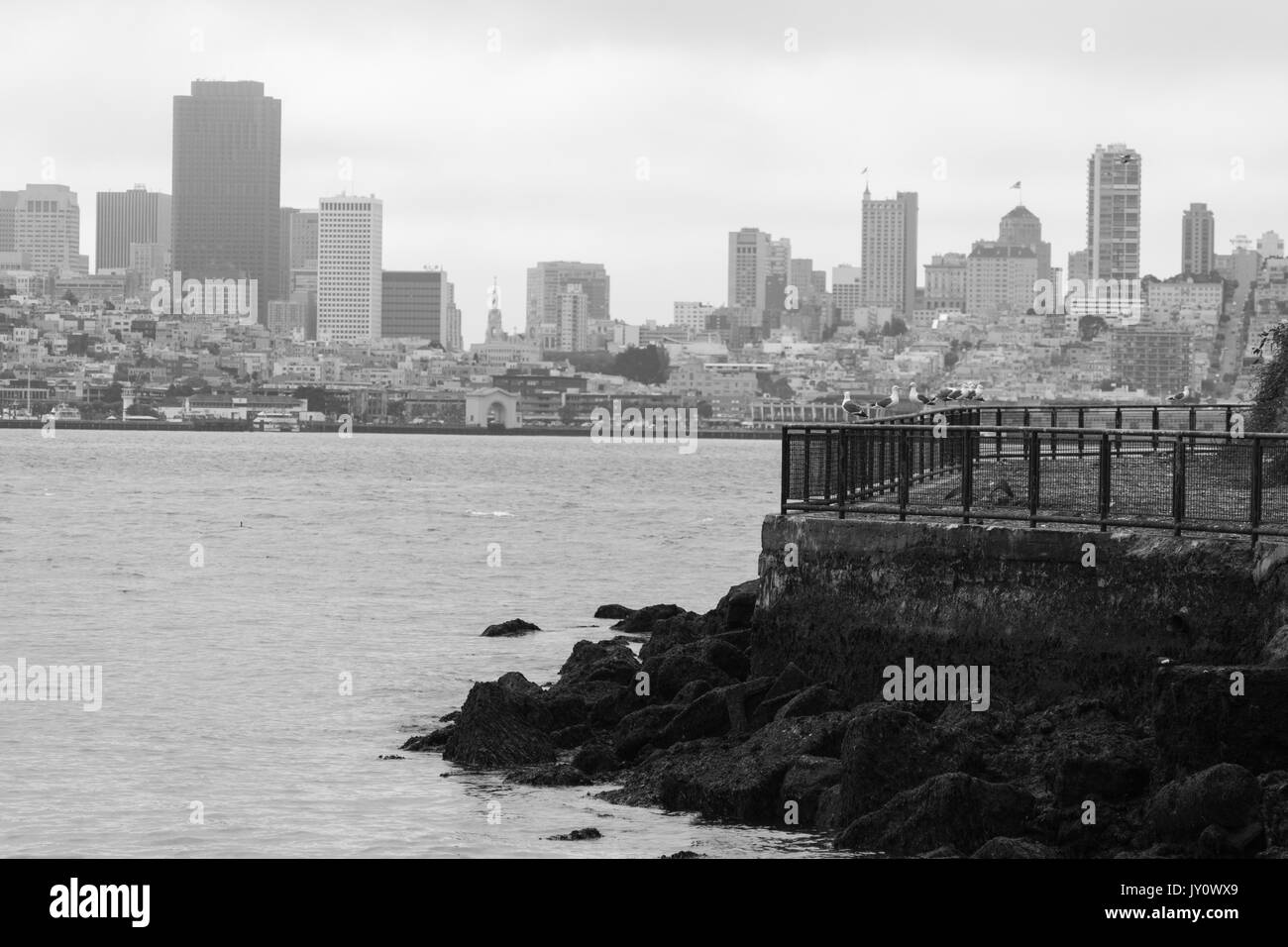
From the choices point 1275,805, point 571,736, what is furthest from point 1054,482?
point 1275,805

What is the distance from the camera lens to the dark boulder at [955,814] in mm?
14148

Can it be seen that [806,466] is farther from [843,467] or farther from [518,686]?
[518,686]

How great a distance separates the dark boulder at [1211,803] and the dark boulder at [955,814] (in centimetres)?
109

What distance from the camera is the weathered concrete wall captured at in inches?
636

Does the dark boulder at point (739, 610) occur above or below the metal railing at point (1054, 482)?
below

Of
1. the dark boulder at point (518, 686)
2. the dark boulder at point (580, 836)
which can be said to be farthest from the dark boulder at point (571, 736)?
the dark boulder at point (580, 836)

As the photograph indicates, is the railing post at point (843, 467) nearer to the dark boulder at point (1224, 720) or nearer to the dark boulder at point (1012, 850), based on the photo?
the dark boulder at point (1224, 720)

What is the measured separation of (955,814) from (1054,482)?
25.2 feet

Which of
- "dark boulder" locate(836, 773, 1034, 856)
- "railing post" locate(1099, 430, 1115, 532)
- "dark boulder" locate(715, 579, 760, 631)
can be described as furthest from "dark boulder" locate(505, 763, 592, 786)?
"railing post" locate(1099, 430, 1115, 532)

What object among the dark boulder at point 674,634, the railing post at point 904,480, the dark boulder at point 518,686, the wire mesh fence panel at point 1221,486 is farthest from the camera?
the dark boulder at point 674,634

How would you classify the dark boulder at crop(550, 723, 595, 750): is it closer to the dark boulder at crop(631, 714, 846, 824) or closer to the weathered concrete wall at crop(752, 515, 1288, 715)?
the weathered concrete wall at crop(752, 515, 1288, 715)

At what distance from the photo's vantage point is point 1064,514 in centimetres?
1766

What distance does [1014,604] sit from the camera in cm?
1722
